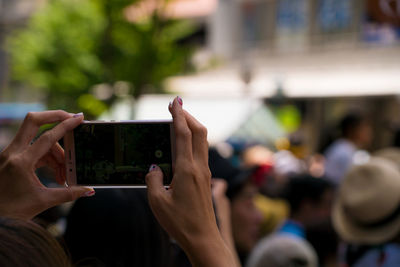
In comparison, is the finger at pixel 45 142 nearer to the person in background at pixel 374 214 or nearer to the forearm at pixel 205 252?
the forearm at pixel 205 252

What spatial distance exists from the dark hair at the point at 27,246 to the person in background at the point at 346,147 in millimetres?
6099

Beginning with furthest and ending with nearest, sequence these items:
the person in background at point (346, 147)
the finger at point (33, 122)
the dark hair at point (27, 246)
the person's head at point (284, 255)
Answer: the person in background at point (346, 147) < the person's head at point (284, 255) < the finger at point (33, 122) < the dark hair at point (27, 246)

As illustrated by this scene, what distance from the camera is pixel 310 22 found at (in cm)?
1780

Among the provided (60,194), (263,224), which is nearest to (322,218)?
(263,224)

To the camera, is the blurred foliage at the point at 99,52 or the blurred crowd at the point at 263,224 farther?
the blurred foliage at the point at 99,52

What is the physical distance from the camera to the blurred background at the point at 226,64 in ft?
38.4

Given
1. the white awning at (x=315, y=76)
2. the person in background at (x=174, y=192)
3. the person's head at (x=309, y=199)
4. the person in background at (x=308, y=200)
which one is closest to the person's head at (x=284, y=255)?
the person in background at (x=308, y=200)

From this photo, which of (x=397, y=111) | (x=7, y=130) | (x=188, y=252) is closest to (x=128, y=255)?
(x=188, y=252)

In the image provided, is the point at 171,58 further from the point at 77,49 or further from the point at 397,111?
the point at 397,111

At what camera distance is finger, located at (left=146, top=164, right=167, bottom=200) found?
4.19 ft

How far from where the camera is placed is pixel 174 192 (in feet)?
4.12

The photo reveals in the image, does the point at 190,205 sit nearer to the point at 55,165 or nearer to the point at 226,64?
the point at 55,165

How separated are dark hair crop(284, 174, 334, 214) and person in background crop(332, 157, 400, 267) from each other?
1.22 m

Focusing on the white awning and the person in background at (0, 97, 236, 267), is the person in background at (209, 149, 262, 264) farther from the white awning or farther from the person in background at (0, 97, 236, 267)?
the white awning
